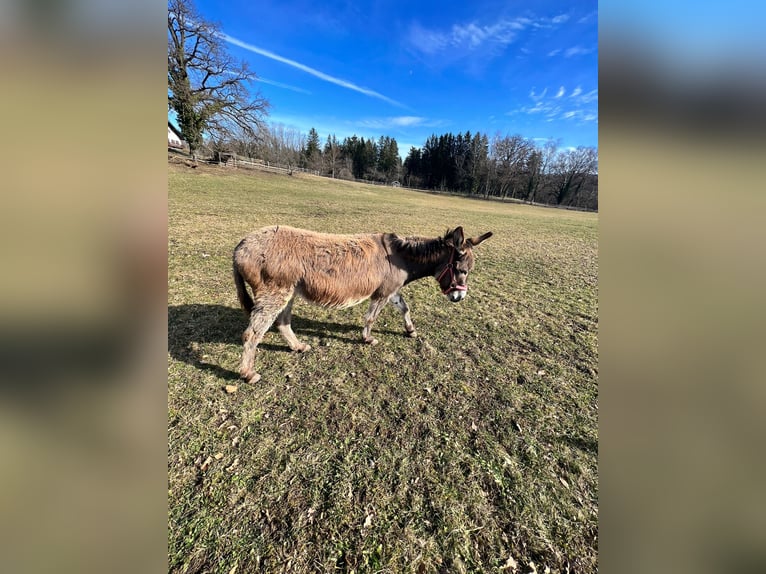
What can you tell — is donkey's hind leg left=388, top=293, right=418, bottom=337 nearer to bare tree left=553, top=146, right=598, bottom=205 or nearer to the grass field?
the grass field

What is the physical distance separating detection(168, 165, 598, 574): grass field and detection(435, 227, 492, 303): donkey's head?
1.03m

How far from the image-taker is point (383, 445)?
3.17 metres

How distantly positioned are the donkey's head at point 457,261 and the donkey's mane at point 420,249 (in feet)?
0.49

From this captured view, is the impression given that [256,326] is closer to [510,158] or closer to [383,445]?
[383,445]

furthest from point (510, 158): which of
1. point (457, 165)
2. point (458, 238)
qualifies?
point (458, 238)

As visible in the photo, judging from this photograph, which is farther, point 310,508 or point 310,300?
point 310,300

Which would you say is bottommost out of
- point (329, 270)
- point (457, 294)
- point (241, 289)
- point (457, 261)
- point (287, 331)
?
point (287, 331)

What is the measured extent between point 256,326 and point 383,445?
2.18 m

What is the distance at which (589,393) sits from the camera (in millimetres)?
4141
